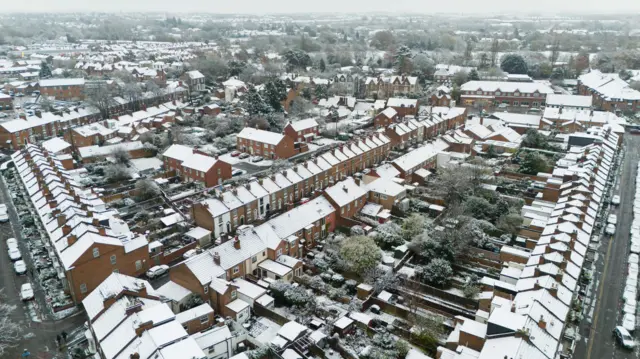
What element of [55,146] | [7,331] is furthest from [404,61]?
[7,331]

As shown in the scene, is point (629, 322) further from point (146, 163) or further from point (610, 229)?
point (146, 163)

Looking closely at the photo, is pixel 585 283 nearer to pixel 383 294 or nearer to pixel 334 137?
pixel 383 294

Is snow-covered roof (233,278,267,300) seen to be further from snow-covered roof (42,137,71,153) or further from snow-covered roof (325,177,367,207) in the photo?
snow-covered roof (42,137,71,153)

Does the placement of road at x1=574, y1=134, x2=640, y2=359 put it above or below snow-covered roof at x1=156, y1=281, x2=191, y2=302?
below

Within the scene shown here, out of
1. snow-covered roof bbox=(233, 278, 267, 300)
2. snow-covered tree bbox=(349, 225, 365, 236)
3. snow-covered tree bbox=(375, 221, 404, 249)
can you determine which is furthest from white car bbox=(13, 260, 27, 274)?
snow-covered tree bbox=(375, 221, 404, 249)

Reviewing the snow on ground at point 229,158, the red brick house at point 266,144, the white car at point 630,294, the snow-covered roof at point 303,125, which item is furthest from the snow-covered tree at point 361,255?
the snow-covered roof at point 303,125

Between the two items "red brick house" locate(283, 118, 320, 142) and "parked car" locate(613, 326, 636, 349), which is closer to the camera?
"parked car" locate(613, 326, 636, 349)

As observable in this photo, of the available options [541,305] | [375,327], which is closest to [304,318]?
[375,327]
